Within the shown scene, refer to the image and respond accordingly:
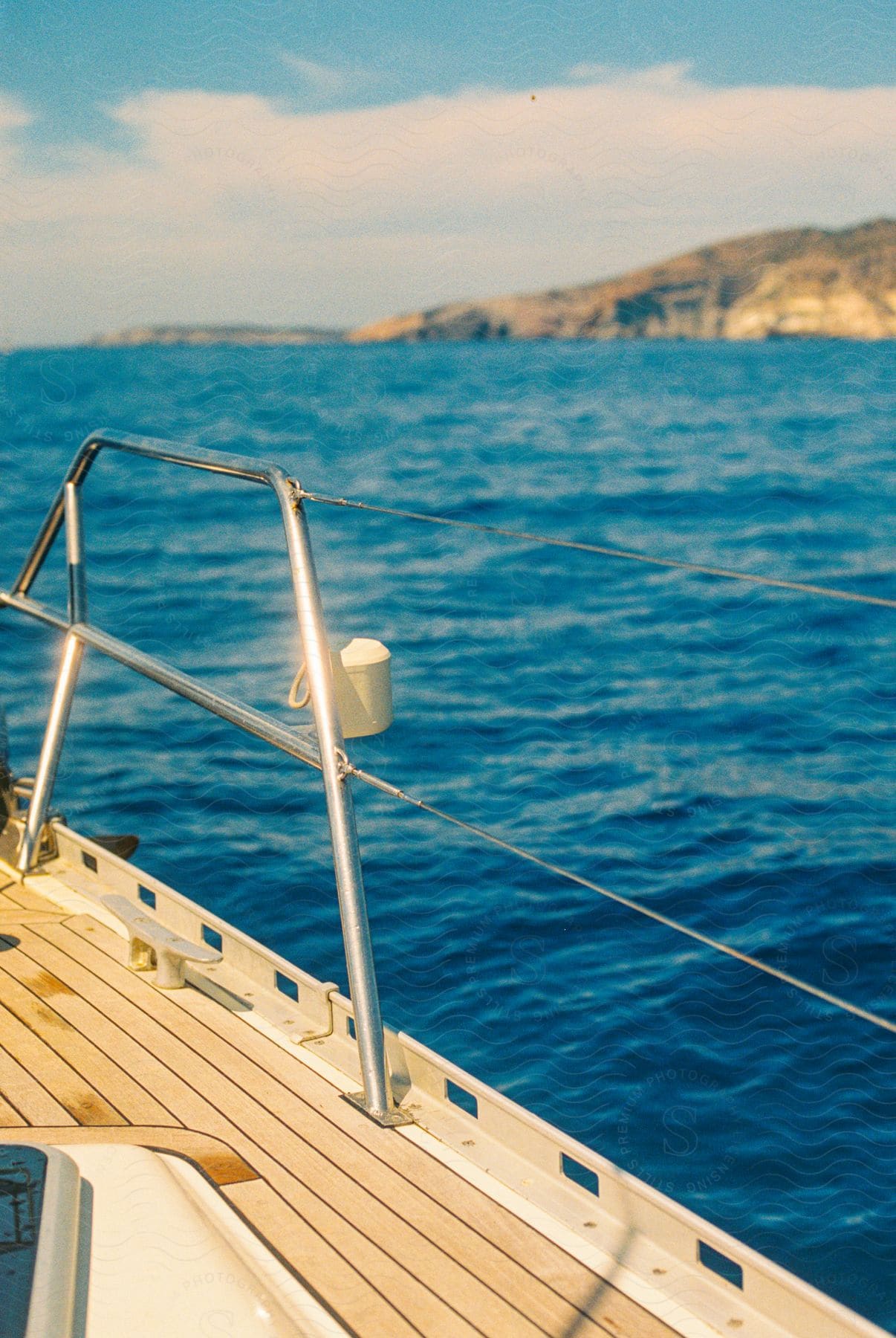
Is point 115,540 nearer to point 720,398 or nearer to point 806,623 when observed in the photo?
point 806,623

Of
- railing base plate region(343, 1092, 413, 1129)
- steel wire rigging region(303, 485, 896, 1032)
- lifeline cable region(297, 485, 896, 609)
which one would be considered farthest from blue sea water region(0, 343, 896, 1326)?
lifeline cable region(297, 485, 896, 609)

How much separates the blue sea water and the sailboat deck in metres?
2.23

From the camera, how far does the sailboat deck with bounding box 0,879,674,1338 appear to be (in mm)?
2094

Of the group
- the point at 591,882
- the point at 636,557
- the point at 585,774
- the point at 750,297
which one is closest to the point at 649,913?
the point at 636,557

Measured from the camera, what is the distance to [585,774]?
31.1ft

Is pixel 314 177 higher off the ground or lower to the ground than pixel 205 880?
higher

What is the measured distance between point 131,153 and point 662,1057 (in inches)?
2157

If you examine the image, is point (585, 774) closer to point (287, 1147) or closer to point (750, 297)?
point (287, 1147)

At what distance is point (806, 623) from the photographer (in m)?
15.1

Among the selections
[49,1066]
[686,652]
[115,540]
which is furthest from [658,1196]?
[115,540]

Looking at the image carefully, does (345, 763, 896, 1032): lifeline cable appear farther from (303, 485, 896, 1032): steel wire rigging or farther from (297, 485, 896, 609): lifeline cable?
(297, 485, 896, 609): lifeline cable

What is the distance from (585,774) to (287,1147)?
702cm

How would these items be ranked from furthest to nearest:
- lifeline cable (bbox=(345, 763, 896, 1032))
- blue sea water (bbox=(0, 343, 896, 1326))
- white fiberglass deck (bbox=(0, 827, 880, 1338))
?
1. blue sea water (bbox=(0, 343, 896, 1326))
2. white fiberglass deck (bbox=(0, 827, 880, 1338))
3. lifeline cable (bbox=(345, 763, 896, 1032))

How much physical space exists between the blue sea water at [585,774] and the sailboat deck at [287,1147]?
2.23m
